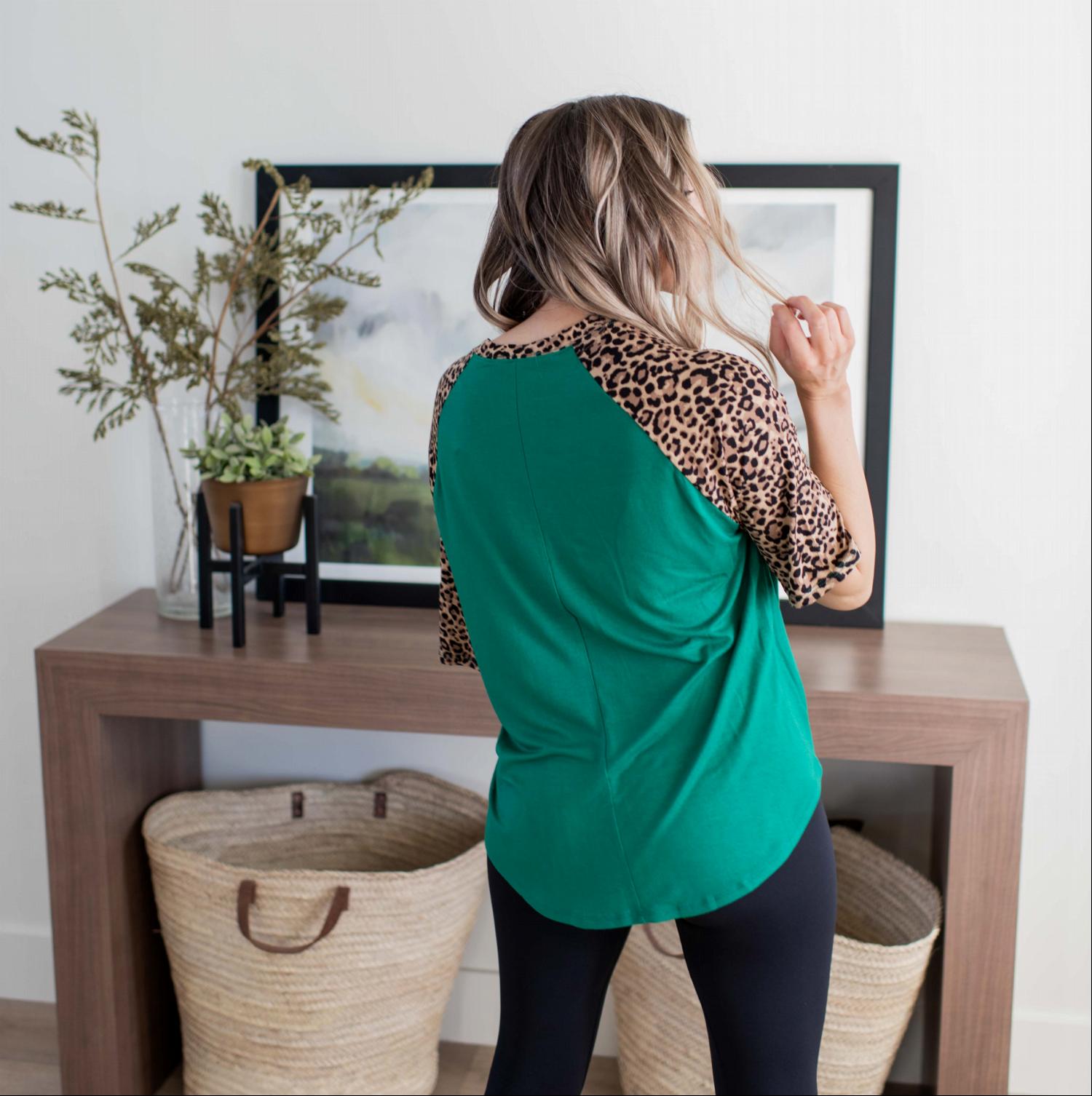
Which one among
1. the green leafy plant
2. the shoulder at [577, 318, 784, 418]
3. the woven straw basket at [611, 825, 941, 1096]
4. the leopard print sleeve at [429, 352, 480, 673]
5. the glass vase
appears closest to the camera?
the shoulder at [577, 318, 784, 418]

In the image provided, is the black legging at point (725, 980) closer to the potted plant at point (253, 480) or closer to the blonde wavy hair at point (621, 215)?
the blonde wavy hair at point (621, 215)

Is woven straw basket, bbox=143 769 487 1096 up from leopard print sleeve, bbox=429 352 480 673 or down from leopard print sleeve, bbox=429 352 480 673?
down

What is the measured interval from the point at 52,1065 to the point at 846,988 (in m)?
1.43

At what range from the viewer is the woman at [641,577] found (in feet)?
3.33

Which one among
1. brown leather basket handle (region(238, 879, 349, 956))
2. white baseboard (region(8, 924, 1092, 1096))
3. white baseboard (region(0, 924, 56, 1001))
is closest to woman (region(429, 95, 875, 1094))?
brown leather basket handle (region(238, 879, 349, 956))

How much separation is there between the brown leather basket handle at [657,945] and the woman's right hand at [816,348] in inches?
40.7

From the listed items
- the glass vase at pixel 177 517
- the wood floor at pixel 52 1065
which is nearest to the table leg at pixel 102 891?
the wood floor at pixel 52 1065

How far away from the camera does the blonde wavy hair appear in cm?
104

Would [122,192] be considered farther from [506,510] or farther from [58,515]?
[506,510]

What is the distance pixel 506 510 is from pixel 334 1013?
118 centimetres

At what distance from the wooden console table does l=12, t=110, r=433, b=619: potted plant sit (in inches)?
8.0

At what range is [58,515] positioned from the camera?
7.27 ft

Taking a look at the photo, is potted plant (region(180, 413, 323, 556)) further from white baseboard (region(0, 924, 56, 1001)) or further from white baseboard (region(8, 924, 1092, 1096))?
white baseboard (region(0, 924, 56, 1001))

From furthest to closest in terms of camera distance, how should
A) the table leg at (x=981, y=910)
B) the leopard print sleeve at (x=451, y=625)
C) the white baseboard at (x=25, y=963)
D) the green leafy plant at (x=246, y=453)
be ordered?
the white baseboard at (x=25, y=963)
the green leafy plant at (x=246, y=453)
the table leg at (x=981, y=910)
the leopard print sleeve at (x=451, y=625)
